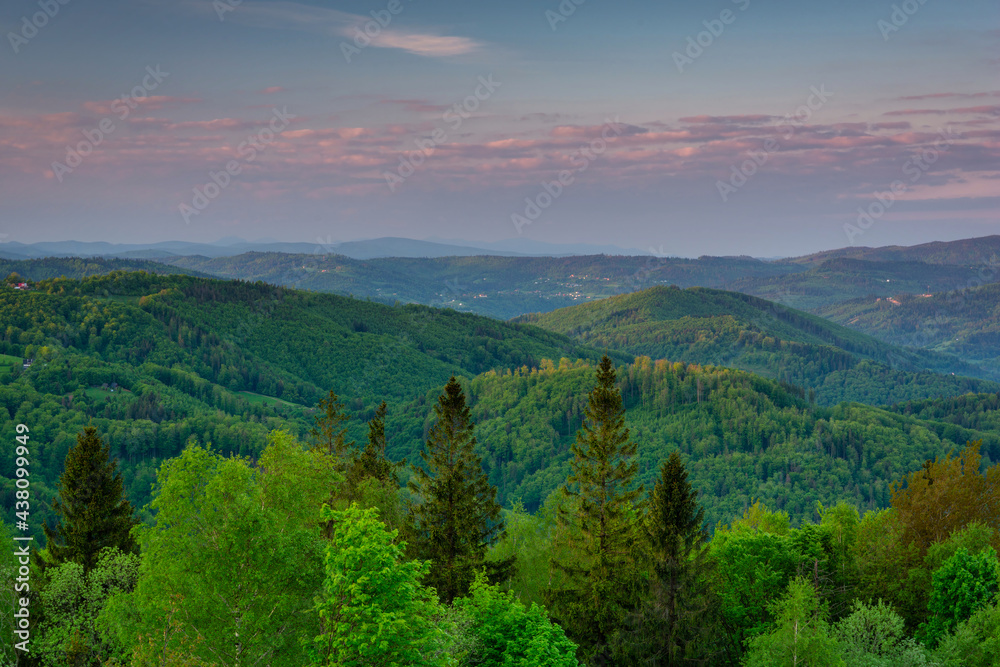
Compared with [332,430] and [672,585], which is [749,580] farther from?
[332,430]

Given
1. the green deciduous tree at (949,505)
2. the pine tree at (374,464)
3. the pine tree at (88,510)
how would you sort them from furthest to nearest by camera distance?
the pine tree at (374,464) → the green deciduous tree at (949,505) → the pine tree at (88,510)

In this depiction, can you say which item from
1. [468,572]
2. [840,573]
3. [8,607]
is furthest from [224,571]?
[840,573]

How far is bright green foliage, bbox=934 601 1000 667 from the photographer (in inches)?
1576

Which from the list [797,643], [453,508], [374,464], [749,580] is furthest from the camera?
[374,464]

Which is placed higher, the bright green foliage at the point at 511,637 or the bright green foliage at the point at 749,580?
the bright green foliage at the point at 511,637

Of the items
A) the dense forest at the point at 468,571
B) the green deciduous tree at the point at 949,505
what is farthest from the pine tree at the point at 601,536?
A: the green deciduous tree at the point at 949,505

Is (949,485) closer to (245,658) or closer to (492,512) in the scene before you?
(492,512)

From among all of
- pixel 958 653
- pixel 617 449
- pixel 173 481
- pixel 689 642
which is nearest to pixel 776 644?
pixel 689 642

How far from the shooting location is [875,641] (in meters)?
42.3

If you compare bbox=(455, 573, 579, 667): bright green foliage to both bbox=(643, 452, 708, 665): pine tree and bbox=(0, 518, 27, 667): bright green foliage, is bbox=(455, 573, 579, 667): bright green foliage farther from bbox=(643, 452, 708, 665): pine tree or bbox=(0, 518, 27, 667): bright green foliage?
bbox=(0, 518, 27, 667): bright green foliage

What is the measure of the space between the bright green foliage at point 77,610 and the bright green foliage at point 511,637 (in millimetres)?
18843

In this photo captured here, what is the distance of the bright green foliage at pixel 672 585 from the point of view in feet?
140

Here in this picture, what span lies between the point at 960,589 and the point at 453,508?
31463 millimetres

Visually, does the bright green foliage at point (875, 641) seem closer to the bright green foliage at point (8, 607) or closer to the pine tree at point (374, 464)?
the pine tree at point (374, 464)
